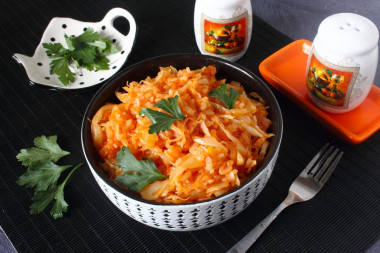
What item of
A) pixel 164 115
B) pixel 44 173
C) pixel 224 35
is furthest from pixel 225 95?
pixel 44 173

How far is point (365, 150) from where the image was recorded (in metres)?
1.36

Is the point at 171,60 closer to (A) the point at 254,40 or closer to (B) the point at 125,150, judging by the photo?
(B) the point at 125,150

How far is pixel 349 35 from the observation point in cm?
124

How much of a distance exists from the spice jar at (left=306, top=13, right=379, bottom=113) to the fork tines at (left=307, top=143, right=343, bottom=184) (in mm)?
205

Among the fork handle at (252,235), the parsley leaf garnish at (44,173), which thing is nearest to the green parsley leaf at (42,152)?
the parsley leaf garnish at (44,173)

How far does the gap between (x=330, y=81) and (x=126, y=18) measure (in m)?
0.99

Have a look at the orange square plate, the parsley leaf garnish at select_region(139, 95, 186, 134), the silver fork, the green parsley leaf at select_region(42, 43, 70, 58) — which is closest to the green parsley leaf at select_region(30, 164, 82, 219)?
the parsley leaf garnish at select_region(139, 95, 186, 134)

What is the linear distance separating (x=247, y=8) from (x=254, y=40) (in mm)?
279

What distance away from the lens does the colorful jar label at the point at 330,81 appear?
1303mm

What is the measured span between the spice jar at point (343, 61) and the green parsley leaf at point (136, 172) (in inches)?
28.2

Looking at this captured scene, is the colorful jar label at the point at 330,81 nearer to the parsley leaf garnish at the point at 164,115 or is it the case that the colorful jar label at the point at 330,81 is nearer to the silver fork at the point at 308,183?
the silver fork at the point at 308,183

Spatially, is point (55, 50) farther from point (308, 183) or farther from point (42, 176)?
point (308, 183)

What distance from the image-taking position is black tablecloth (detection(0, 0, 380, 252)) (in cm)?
115

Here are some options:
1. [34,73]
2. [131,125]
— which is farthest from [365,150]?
[34,73]
